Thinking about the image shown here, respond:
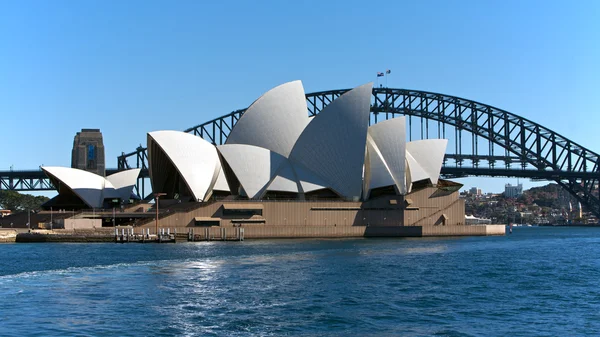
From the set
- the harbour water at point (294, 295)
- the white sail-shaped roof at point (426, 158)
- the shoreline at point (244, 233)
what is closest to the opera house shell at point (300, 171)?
the white sail-shaped roof at point (426, 158)

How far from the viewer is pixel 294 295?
26.9 meters

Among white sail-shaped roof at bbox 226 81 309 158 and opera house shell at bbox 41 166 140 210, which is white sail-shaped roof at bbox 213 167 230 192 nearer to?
white sail-shaped roof at bbox 226 81 309 158

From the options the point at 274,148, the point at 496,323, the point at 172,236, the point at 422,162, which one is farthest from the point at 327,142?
the point at 496,323

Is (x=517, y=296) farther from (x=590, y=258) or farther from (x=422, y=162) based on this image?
(x=422, y=162)

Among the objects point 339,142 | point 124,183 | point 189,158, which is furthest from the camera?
point 124,183

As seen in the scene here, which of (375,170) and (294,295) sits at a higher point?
(375,170)

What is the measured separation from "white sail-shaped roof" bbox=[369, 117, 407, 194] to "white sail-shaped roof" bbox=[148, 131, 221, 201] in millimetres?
15861

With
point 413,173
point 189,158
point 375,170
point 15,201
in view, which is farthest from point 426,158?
point 15,201

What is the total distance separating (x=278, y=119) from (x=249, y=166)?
554 cm

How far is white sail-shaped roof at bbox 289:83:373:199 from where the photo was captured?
69.4 metres

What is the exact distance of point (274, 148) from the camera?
72.5 metres

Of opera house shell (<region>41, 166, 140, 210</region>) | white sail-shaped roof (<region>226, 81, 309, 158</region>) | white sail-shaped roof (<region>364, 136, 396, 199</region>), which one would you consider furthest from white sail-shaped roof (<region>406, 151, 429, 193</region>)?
opera house shell (<region>41, 166, 140, 210</region>)

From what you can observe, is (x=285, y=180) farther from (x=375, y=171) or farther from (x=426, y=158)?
(x=426, y=158)

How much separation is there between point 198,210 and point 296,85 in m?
15.6
